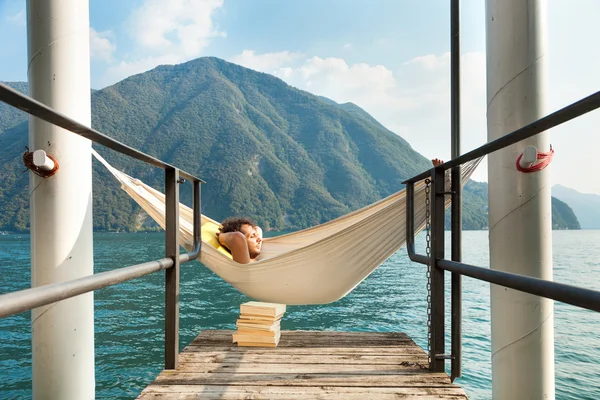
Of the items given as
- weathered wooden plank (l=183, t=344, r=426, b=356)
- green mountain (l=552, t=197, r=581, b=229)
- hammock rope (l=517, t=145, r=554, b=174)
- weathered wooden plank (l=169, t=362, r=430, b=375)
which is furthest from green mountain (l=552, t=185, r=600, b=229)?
weathered wooden plank (l=169, t=362, r=430, b=375)

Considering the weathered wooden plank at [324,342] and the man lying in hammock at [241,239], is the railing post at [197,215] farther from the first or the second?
the weathered wooden plank at [324,342]

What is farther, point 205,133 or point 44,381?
point 205,133

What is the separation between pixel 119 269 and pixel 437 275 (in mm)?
1044

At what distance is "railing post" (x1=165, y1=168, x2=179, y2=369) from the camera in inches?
62.0

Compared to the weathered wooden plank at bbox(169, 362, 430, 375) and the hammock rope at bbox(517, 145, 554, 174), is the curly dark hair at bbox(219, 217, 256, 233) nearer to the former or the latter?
the weathered wooden plank at bbox(169, 362, 430, 375)

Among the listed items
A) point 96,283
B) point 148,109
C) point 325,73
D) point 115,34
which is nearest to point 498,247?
point 96,283

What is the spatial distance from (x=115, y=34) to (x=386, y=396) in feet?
268

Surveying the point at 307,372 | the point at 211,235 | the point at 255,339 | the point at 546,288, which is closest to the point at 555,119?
the point at 546,288

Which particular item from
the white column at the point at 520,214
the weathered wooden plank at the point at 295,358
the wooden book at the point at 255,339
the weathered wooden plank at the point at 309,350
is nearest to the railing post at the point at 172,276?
the weathered wooden plank at the point at 295,358

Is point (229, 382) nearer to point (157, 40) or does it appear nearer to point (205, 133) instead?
point (205, 133)

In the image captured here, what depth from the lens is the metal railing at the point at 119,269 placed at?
2.32 feet

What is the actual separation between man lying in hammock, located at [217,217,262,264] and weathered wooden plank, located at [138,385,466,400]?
3.50 feet

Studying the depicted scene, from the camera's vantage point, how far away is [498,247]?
6.72 feet

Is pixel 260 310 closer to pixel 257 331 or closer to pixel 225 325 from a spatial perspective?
A: pixel 257 331
